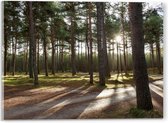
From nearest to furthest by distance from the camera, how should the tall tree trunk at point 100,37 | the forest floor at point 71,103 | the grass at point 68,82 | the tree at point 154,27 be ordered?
the forest floor at point 71,103 → the tree at point 154,27 → the grass at point 68,82 → the tall tree trunk at point 100,37

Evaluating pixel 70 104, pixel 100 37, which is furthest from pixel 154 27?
pixel 70 104

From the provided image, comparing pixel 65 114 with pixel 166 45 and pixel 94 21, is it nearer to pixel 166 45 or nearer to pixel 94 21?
pixel 166 45

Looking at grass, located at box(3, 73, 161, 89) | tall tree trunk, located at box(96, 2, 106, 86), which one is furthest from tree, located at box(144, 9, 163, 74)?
tall tree trunk, located at box(96, 2, 106, 86)

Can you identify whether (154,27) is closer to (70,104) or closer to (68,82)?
(70,104)

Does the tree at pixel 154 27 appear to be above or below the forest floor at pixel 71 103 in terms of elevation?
above

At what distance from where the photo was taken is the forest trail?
7.04 meters

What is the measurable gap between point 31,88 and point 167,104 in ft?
15.9

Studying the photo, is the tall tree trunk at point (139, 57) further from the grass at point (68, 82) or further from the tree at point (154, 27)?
the grass at point (68, 82)

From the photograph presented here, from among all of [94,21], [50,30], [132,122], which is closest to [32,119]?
[132,122]

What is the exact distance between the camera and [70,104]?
805 centimetres

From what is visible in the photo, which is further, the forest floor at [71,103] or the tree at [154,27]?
the tree at [154,27]

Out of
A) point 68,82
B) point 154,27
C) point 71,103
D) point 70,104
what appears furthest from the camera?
point 68,82

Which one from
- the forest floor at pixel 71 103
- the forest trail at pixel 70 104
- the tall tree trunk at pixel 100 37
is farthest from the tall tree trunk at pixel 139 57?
the tall tree trunk at pixel 100 37

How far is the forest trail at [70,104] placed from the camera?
277 inches
